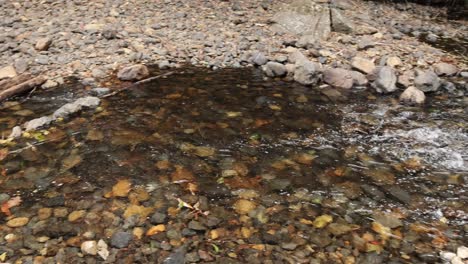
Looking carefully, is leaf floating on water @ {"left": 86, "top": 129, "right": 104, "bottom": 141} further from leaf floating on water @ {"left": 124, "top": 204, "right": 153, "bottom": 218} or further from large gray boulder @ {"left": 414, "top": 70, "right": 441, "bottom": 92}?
large gray boulder @ {"left": 414, "top": 70, "right": 441, "bottom": 92}

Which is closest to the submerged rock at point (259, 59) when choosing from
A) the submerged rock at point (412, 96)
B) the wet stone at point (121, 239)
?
the submerged rock at point (412, 96)

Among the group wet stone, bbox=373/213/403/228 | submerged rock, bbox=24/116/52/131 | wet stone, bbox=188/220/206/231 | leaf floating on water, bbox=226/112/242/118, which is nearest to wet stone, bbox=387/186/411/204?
wet stone, bbox=373/213/403/228

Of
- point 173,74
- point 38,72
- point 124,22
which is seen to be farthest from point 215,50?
point 38,72

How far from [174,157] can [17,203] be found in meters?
1.44

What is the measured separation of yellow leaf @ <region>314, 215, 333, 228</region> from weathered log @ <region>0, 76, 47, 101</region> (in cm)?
403

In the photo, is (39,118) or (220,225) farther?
(39,118)

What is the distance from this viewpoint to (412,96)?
5477 millimetres

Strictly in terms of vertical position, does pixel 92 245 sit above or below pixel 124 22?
below

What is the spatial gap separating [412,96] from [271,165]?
269 centimetres

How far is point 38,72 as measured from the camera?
565 centimetres

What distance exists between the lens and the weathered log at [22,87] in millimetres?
4941

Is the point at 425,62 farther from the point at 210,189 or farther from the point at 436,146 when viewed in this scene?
the point at 210,189

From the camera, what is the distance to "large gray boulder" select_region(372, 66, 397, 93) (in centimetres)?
575

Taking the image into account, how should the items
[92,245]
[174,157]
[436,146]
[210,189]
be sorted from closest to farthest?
Answer: [92,245] < [210,189] < [174,157] < [436,146]
